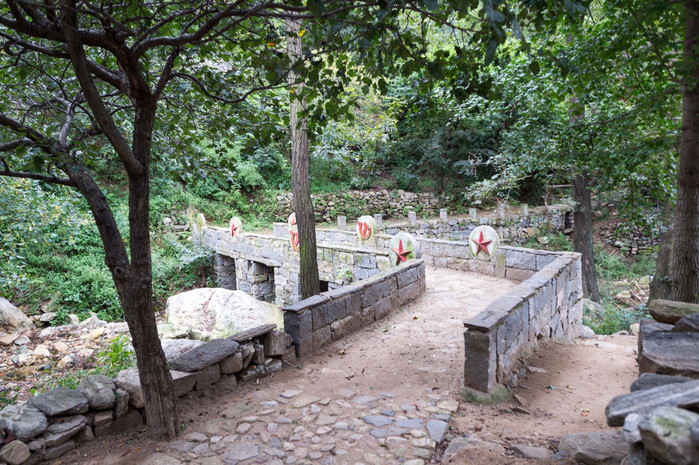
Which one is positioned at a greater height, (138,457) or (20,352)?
(138,457)

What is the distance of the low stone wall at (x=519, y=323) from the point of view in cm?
372

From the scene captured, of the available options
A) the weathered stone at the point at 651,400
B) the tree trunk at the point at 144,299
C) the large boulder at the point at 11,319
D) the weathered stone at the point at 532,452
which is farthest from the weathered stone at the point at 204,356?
the large boulder at the point at 11,319

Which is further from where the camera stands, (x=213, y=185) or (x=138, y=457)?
(x=213, y=185)

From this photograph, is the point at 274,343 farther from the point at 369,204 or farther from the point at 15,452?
the point at 369,204

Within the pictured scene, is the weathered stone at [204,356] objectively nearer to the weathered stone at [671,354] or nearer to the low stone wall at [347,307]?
the low stone wall at [347,307]

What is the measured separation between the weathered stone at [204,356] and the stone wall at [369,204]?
15.2 meters

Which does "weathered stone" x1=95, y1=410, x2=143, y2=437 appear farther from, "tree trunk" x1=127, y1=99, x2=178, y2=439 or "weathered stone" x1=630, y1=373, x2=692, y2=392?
"weathered stone" x1=630, y1=373, x2=692, y2=392

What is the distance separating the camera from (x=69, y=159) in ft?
9.01

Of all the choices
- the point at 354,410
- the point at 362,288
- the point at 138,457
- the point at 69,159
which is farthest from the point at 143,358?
the point at 362,288

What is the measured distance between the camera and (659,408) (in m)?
1.40

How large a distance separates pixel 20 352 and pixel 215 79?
6889mm

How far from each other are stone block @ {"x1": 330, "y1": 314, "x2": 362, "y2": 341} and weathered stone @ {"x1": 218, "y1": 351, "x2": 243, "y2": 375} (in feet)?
4.79

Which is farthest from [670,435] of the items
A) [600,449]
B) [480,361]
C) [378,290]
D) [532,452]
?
[378,290]

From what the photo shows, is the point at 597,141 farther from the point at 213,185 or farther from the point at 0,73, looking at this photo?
the point at 213,185
